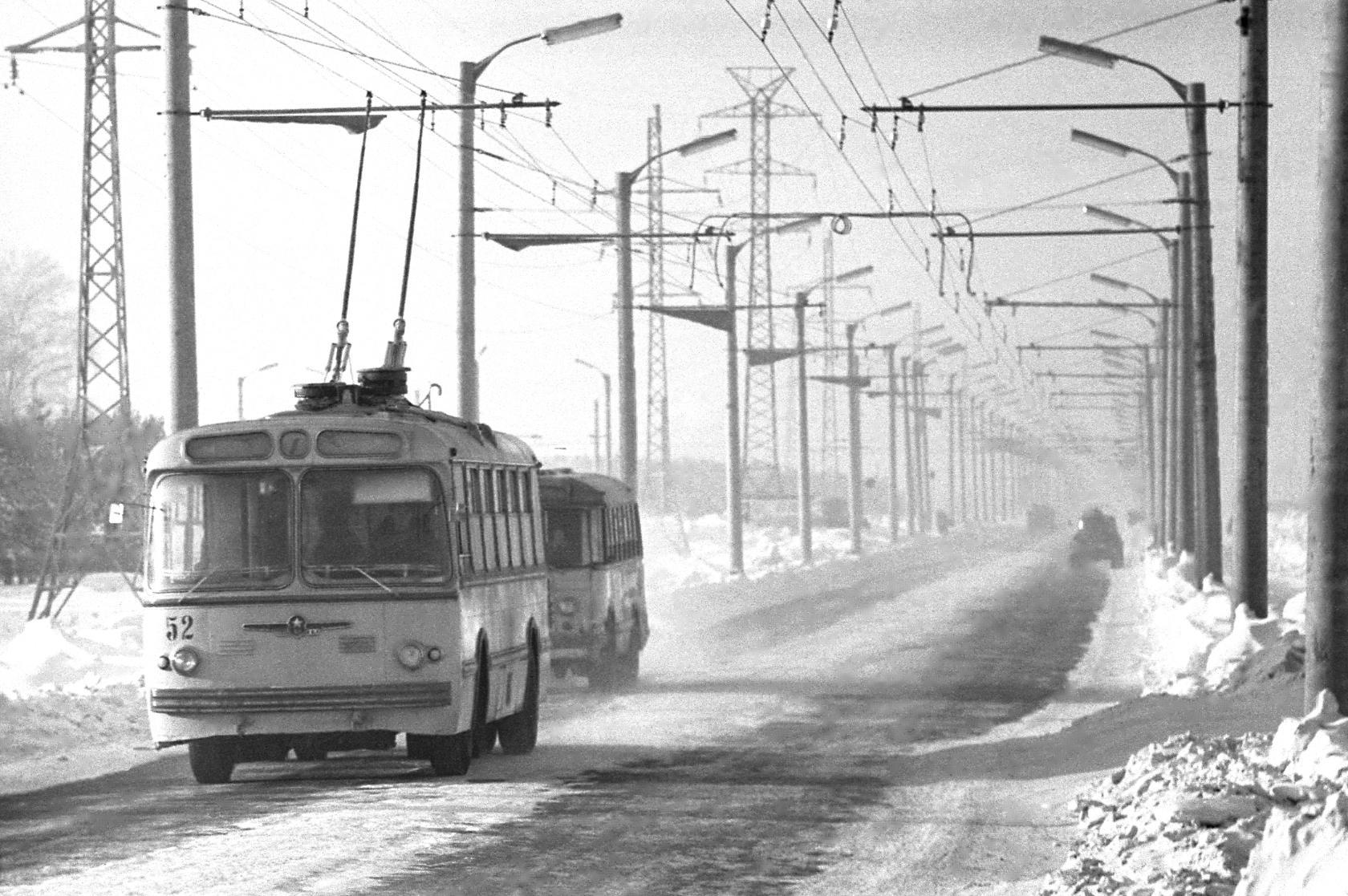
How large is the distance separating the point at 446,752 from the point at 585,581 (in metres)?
11.5

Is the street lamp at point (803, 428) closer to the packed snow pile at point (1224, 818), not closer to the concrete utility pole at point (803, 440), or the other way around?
the concrete utility pole at point (803, 440)

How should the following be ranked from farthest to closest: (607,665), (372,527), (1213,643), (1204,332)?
(1204,332) → (1213,643) → (607,665) → (372,527)

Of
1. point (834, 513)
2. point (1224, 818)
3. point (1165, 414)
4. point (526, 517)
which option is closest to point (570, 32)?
point (526, 517)

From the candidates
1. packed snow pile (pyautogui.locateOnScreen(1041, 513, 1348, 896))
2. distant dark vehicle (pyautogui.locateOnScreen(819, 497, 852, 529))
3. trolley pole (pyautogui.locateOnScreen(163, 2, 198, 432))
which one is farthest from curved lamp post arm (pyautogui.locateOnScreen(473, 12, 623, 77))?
distant dark vehicle (pyautogui.locateOnScreen(819, 497, 852, 529))

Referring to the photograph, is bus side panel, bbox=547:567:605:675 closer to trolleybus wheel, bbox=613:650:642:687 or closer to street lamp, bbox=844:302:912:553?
trolleybus wheel, bbox=613:650:642:687

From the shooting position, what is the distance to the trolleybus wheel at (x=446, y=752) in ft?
57.1

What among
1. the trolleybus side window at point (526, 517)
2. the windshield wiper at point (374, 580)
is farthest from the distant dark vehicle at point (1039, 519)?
the windshield wiper at point (374, 580)

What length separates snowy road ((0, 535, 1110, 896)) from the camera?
11.9m

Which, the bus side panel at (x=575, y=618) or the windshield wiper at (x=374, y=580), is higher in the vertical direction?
the windshield wiper at (x=374, y=580)

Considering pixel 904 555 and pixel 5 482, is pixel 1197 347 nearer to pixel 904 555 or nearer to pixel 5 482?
pixel 5 482

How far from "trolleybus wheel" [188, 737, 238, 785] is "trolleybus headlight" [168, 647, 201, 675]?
623mm

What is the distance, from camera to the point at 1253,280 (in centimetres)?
2784

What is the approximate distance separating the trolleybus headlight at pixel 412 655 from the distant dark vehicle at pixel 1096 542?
67.9 meters

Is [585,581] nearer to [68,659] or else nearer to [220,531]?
[68,659]
